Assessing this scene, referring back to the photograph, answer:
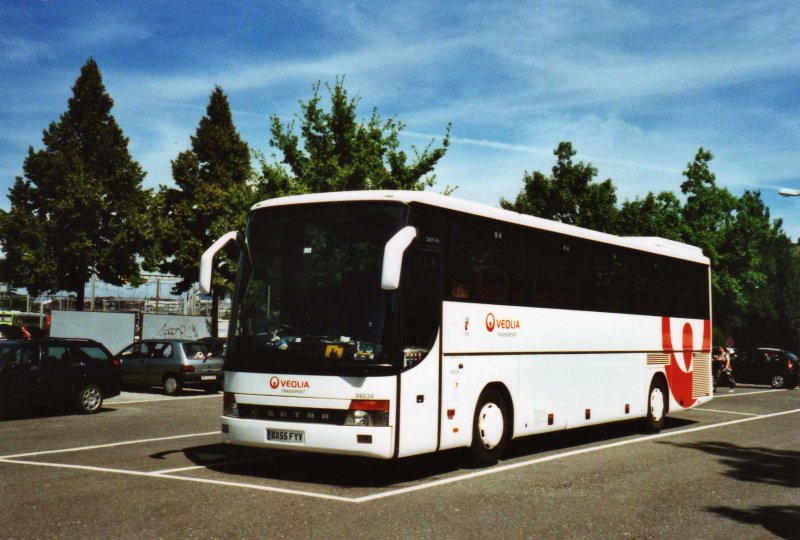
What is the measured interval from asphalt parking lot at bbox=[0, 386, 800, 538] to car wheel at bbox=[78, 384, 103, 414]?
300cm

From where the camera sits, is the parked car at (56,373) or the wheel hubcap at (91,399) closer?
the parked car at (56,373)

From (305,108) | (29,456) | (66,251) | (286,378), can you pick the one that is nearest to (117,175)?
(66,251)

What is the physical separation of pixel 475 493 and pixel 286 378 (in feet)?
7.98

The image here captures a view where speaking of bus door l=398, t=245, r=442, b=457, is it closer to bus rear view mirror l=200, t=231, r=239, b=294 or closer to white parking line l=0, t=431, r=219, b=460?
bus rear view mirror l=200, t=231, r=239, b=294

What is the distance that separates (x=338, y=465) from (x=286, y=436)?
1.92 metres

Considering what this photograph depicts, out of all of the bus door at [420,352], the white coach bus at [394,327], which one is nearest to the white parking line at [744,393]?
the white coach bus at [394,327]

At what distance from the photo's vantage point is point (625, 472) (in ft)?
32.9

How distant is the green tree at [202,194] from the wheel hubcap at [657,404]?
2279cm

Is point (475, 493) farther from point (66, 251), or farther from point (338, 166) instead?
point (66, 251)

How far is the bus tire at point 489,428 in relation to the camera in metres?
10.2

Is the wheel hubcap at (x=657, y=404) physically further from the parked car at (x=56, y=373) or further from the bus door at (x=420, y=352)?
the parked car at (x=56, y=373)

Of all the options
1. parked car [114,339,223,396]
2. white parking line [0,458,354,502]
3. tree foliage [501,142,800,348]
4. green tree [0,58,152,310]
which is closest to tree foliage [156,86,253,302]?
green tree [0,58,152,310]

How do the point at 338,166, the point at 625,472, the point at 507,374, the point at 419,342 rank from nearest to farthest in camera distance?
the point at 419,342 → the point at 625,472 → the point at 507,374 → the point at 338,166

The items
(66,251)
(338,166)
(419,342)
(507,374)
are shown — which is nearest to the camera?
(419,342)
